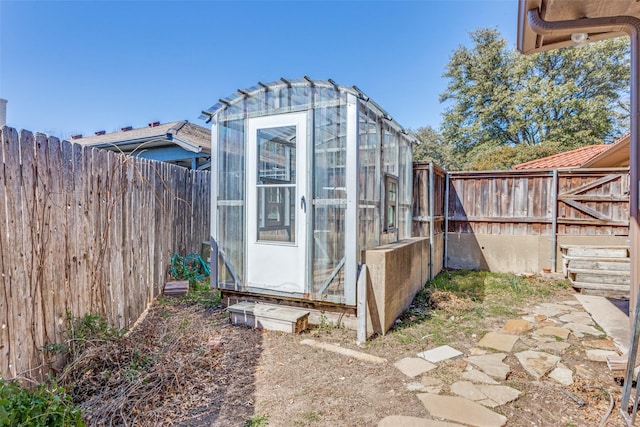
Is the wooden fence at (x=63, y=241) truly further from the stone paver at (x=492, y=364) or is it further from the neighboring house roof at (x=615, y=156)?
the neighboring house roof at (x=615, y=156)

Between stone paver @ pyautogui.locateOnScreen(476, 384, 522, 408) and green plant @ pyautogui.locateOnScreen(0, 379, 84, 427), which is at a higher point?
green plant @ pyautogui.locateOnScreen(0, 379, 84, 427)

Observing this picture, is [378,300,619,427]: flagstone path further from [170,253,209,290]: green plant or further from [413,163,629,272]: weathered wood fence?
[170,253,209,290]: green plant

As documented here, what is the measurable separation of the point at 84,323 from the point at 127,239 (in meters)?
1.15

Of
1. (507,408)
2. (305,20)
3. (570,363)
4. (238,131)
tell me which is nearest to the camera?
(507,408)

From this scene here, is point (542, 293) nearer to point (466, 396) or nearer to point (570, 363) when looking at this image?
point (570, 363)

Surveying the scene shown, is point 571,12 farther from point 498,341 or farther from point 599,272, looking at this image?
point 599,272

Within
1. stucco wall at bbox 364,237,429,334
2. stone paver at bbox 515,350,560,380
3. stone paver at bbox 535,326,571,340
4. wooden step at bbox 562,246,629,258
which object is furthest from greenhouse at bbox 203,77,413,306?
wooden step at bbox 562,246,629,258

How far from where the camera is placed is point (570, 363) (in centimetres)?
328

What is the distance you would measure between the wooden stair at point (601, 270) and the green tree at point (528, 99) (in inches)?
371

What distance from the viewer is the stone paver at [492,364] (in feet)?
10.0

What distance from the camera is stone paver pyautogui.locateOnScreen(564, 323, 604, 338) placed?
13.2 ft

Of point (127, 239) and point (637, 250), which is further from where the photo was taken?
point (127, 239)

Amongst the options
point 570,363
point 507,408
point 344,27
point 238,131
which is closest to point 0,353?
point 238,131

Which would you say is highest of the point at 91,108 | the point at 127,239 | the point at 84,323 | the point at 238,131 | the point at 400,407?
the point at 91,108
